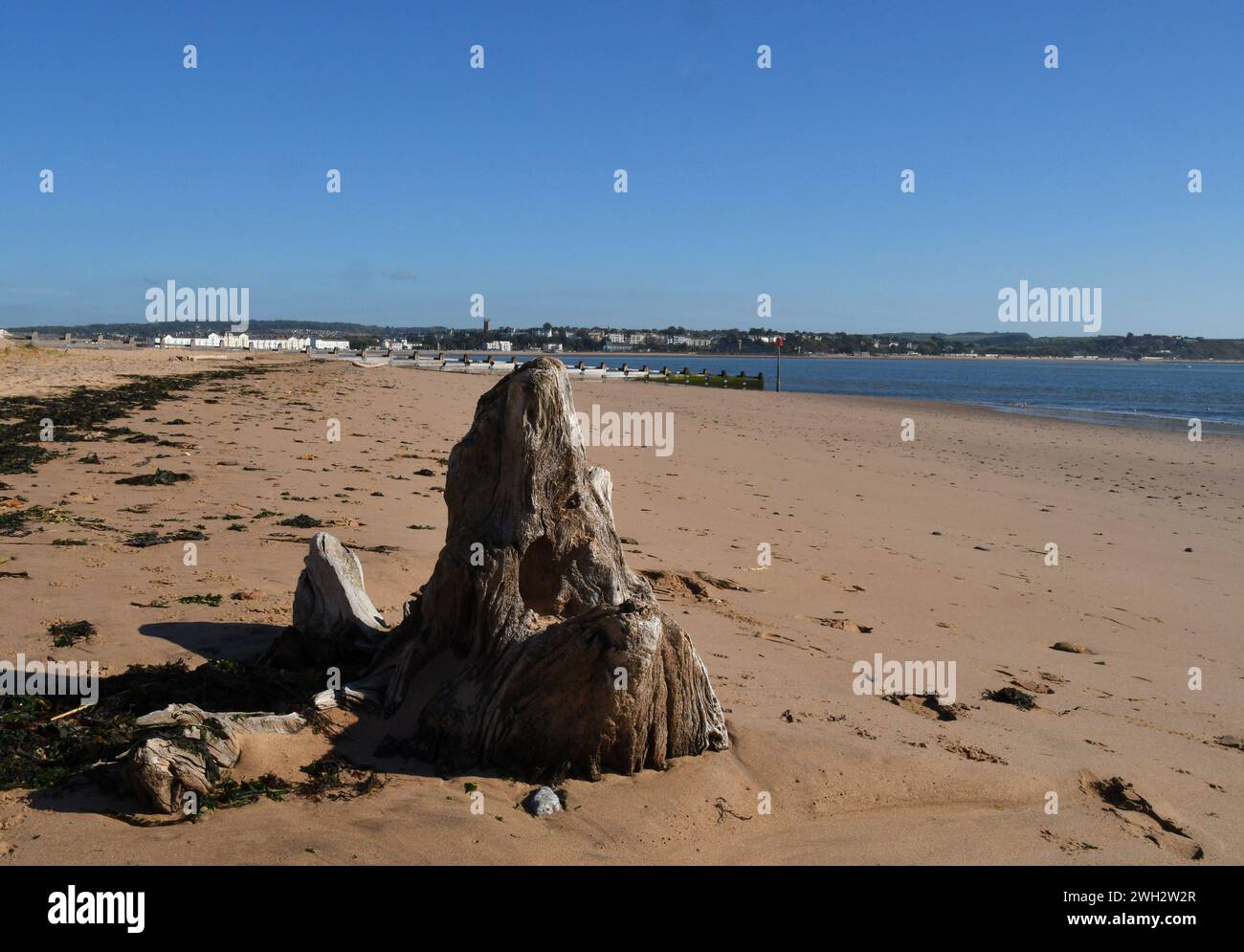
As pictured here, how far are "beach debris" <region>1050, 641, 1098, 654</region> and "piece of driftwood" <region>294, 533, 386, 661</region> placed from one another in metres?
5.64

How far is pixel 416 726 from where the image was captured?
17.2ft

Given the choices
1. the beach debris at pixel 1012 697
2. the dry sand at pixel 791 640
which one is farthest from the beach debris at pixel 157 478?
the beach debris at pixel 1012 697

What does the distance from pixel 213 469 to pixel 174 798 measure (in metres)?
9.87

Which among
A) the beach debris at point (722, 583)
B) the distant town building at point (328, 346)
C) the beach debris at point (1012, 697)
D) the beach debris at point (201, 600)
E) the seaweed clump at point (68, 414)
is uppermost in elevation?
the distant town building at point (328, 346)

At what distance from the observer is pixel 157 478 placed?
12.1m

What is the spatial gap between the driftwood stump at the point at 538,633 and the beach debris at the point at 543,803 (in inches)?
7.8

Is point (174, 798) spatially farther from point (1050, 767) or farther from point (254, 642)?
point (1050, 767)

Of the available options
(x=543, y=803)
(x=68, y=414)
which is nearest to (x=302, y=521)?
(x=543, y=803)

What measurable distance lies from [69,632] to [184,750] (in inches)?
102

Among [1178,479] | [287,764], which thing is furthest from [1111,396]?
[287,764]

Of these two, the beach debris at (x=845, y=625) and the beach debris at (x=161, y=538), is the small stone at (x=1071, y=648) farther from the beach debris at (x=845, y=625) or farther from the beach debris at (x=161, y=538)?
the beach debris at (x=161, y=538)

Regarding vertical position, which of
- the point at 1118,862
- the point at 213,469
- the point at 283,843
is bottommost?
the point at 1118,862

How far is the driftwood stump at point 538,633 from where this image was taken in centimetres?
487

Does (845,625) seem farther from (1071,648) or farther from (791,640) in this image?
(1071,648)
